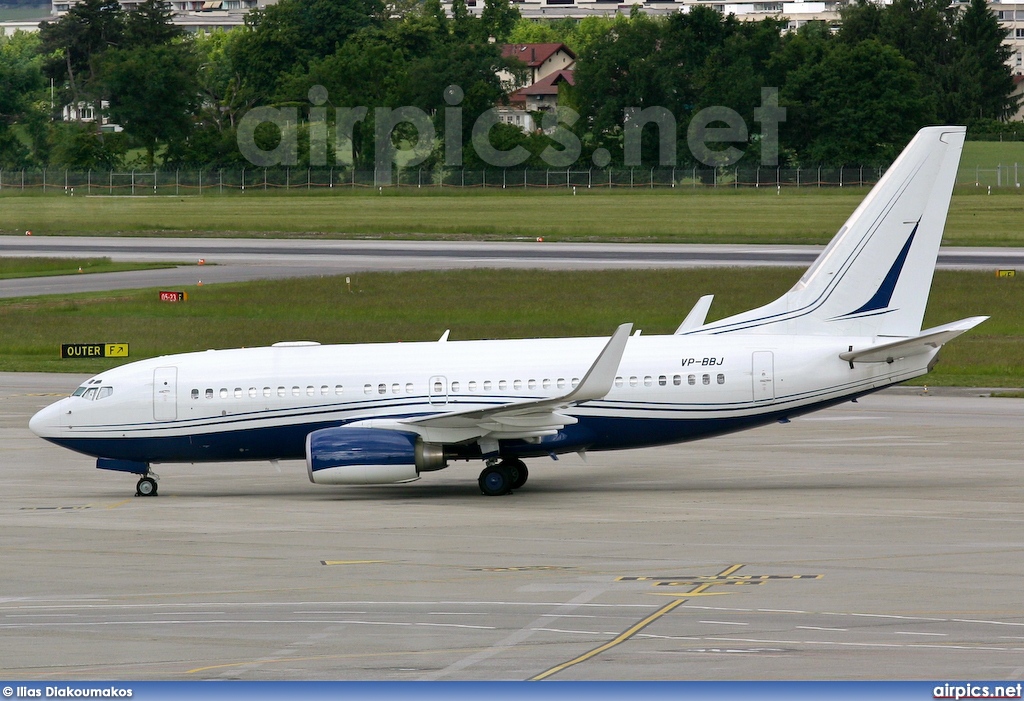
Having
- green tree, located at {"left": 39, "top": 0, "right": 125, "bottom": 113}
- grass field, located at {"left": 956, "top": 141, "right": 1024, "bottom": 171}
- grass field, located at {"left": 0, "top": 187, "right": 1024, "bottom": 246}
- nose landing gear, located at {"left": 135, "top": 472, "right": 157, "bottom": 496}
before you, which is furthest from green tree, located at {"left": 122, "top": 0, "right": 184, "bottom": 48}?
nose landing gear, located at {"left": 135, "top": 472, "right": 157, "bottom": 496}

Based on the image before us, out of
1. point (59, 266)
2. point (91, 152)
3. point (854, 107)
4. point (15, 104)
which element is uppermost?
point (15, 104)

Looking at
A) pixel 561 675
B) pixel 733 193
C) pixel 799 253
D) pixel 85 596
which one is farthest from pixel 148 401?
pixel 733 193

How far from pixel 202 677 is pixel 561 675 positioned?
434 cm

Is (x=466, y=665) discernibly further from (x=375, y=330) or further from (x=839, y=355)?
(x=375, y=330)

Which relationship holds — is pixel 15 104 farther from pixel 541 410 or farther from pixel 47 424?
pixel 541 410

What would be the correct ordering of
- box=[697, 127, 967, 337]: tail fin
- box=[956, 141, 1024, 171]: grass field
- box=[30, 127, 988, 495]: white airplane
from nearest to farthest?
1. box=[30, 127, 988, 495]: white airplane
2. box=[697, 127, 967, 337]: tail fin
3. box=[956, 141, 1024, 171]: grass field

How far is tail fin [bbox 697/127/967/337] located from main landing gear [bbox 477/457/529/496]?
20.6ft

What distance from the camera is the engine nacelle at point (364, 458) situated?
30531mm

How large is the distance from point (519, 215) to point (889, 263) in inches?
3534

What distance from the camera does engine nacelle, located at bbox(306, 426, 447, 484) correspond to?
30.5 metres

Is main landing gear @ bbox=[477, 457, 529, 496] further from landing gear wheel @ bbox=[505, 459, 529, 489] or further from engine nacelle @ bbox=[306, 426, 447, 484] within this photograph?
engine nacelle @ bbox=[306, 426, 447, 484]

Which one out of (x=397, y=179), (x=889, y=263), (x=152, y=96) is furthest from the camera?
(x=152, y=96)

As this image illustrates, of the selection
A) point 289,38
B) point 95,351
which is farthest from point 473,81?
point 95,351

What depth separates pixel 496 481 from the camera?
104 ft
